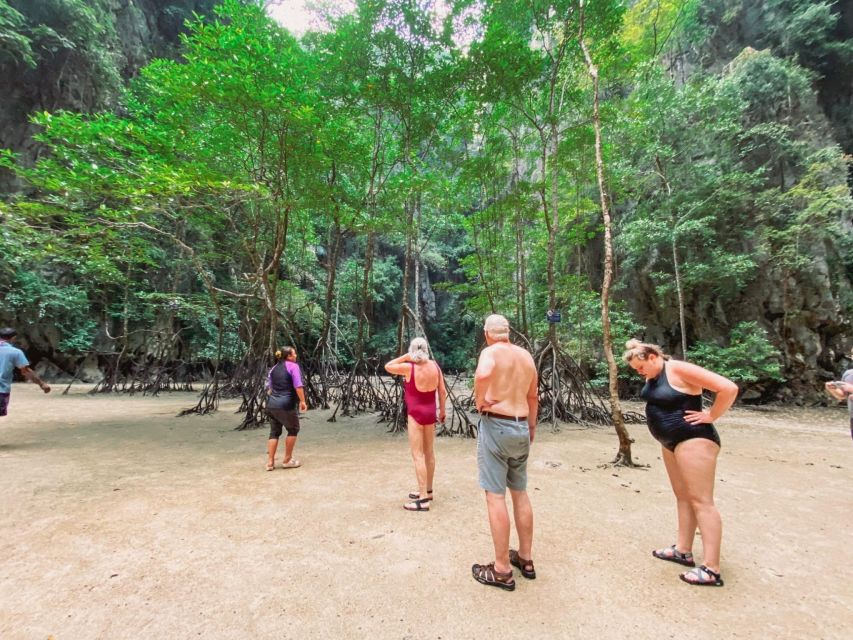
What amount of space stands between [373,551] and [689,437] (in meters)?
2.12

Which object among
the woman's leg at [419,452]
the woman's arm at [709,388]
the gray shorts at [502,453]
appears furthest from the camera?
the woman's leg at [419,452]

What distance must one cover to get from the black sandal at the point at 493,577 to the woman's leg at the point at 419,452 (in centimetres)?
116

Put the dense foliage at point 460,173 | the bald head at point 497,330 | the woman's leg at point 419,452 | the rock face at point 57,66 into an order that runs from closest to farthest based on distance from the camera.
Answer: the bald head at point 497,330
the woman's leg at point 419,452
the dense foliage at point 460,173
the rock face at point 57,66

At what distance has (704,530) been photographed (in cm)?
204

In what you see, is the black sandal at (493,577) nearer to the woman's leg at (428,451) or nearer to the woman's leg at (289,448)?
the woman's leg at (428,451)

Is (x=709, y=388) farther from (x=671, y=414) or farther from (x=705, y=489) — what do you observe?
(x=705, y=489)

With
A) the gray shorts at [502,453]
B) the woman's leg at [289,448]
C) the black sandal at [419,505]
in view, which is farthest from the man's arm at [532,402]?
the woman's leg at [289,448]

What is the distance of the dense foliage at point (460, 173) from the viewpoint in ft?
19.3

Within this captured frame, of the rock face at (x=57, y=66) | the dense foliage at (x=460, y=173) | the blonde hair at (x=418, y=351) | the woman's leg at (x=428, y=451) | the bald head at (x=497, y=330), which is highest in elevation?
the rock face at (x=57, y=66)

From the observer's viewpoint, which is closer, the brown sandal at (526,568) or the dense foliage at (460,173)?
the brown sandal at (526,568)

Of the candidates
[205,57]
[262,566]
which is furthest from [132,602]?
[205,57]

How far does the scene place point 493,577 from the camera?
6.57 ft

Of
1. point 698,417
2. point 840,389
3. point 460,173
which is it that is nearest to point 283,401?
point 698,417

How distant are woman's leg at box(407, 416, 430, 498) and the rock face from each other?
1826 centimetres
